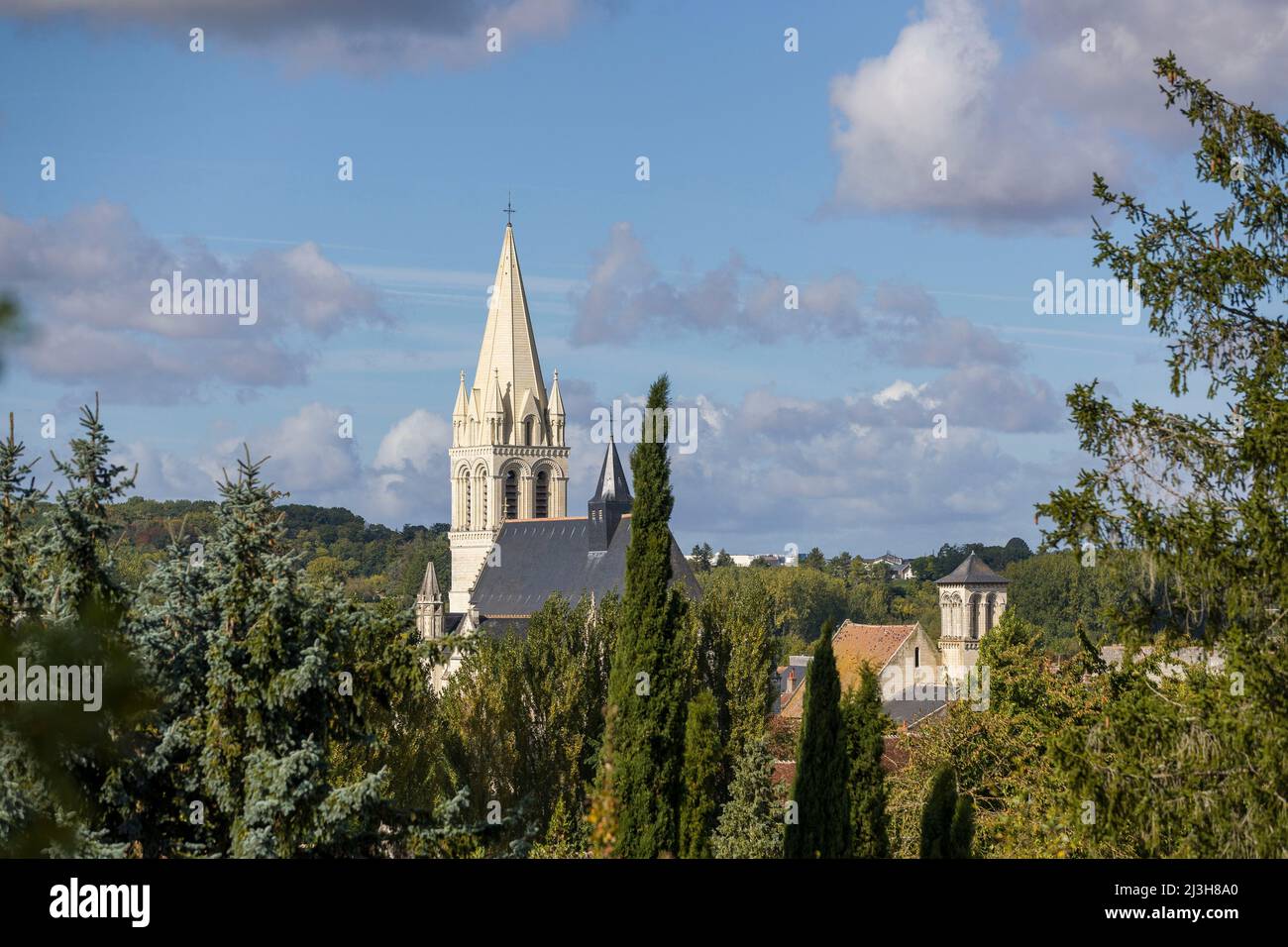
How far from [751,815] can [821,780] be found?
10338mm

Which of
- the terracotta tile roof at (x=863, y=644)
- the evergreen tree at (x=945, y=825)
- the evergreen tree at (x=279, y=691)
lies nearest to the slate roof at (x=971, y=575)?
the terracotta tile roof at (x=863, y=644)

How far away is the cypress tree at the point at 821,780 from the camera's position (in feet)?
82.9

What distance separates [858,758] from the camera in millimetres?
27719

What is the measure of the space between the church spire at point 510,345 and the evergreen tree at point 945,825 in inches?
3439

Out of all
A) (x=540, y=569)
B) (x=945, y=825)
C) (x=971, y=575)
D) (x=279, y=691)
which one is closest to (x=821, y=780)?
(x=945, y=825)

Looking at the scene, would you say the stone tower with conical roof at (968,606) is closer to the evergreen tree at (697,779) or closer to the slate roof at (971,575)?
the slate roof at (971,575)

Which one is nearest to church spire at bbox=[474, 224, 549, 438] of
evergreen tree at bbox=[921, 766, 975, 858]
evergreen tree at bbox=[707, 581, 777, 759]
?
evergreen tree at bbox=[707, 581, 777, 759]

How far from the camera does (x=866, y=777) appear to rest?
2773cm

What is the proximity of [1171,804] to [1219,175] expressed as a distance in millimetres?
5292

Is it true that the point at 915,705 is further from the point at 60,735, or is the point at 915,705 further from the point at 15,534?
the point at 60,735

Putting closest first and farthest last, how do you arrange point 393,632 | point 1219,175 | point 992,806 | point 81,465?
point 1219,175 → point 81,465 → point 393,632 → point 992,806

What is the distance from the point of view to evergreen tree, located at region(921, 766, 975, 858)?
72.1 feet

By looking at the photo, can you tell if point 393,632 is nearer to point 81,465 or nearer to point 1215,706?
point 81,465

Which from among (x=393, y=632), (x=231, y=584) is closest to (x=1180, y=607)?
(x=393, y=632)
